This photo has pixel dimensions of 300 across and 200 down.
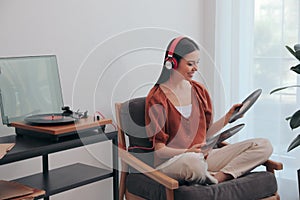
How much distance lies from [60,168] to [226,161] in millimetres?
856

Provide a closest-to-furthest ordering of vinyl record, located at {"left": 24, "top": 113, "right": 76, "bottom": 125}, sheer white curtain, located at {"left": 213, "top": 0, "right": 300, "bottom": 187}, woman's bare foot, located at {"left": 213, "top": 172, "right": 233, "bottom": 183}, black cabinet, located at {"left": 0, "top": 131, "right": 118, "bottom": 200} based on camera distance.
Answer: black cabinet, located at {"left": 0, "top": 131, "right": 118, "bottom": 200} < vinyl record, located at {"left": 24, "top": 113, "right": 76, "bottom": 125} < woman's bare foot, located at {"left": 213, "top": 172, "right": 233, "bottom": 183} < sheer white curtain, located at {"left": 213, "top": 0, "right": 300, "bottom": 187}

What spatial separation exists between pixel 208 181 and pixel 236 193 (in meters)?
0.14

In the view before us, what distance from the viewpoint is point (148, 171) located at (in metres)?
2.12

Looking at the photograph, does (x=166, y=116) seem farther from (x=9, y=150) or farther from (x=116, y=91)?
(x=9, y=150)

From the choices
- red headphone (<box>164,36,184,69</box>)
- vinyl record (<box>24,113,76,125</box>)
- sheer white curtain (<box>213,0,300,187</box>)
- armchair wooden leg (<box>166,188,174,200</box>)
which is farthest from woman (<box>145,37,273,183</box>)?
sheer white curtain (<box>213,0,300,187</box>)

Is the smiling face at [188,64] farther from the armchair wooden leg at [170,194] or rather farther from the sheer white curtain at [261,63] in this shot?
the sheer white curtain at [261,63]

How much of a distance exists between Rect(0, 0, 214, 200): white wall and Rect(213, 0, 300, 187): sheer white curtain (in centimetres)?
48

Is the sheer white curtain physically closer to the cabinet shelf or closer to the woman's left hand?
the woman's left hand

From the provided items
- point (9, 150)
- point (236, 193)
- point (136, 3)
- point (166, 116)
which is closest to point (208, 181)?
point (236, 193)

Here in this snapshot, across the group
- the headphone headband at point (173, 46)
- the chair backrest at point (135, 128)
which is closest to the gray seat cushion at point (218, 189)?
the chair backrest at point (135, 128)

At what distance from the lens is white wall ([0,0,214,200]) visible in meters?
2.21

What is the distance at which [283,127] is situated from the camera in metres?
2.93

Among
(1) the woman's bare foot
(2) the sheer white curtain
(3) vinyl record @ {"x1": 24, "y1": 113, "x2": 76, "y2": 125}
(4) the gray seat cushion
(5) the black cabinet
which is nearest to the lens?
(5) the black cabinet

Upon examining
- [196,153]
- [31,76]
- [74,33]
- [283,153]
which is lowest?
[283,153]
